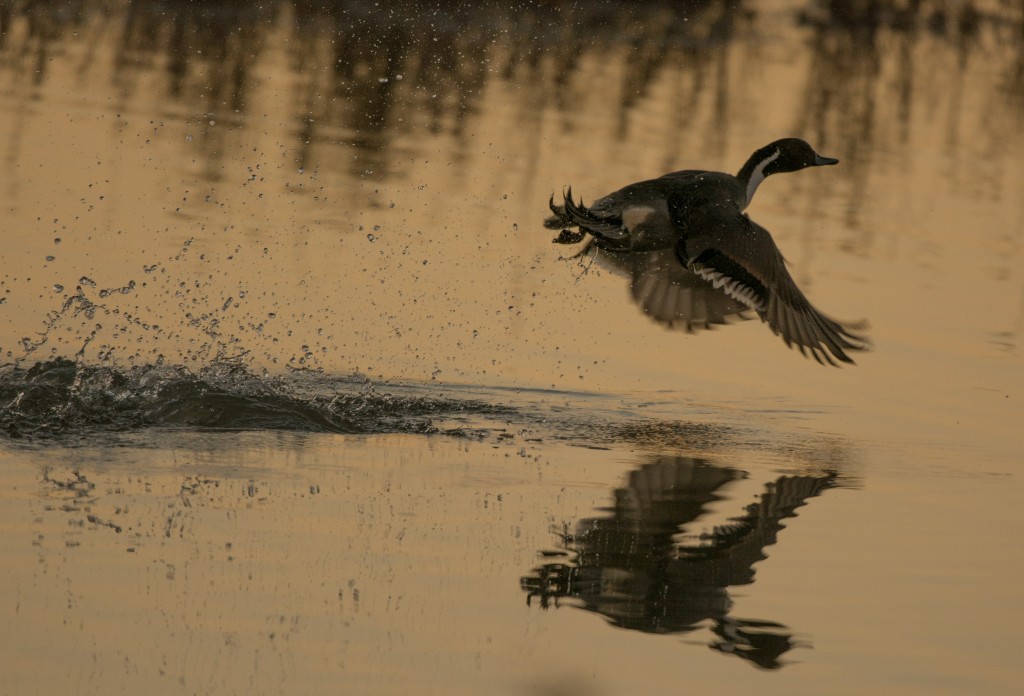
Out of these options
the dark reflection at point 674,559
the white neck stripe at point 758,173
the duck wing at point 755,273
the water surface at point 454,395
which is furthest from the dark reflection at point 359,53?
the dark reflection at point 674,559

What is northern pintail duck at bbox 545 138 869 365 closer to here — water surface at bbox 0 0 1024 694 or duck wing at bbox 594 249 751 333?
duck wing at bbox 594 249 751 333

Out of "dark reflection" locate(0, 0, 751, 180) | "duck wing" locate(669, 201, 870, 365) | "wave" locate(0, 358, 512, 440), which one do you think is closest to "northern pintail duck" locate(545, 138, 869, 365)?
"duck wing" locate(669, 201, 870, 365)

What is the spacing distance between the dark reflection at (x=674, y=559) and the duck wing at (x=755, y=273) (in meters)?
0.55

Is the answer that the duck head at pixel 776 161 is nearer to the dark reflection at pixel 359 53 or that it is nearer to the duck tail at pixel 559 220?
the duck tail at pixel 559 220

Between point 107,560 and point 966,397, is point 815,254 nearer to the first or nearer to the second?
point 966,397

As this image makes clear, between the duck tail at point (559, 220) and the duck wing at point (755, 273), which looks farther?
the duck tail at point (559, 220)

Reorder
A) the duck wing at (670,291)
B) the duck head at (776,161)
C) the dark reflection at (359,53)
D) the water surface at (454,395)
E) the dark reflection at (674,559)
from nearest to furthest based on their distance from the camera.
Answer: the water surface at (454,395)
the dark reflection at (674,559)
the duck wing at (670,291)
the duck head at (776,161)
the dark reflection at (359,53)

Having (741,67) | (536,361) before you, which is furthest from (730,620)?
(741,67)

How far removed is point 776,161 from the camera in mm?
8359

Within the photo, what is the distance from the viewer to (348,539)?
559cm

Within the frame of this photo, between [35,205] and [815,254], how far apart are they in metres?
4.23

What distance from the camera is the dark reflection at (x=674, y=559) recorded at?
511cm

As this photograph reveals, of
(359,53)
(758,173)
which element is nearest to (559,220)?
(758,173)

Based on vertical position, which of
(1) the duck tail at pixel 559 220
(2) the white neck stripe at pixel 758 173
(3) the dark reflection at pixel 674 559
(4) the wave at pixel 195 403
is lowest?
(3) the dark reflection at pixel 674 559
